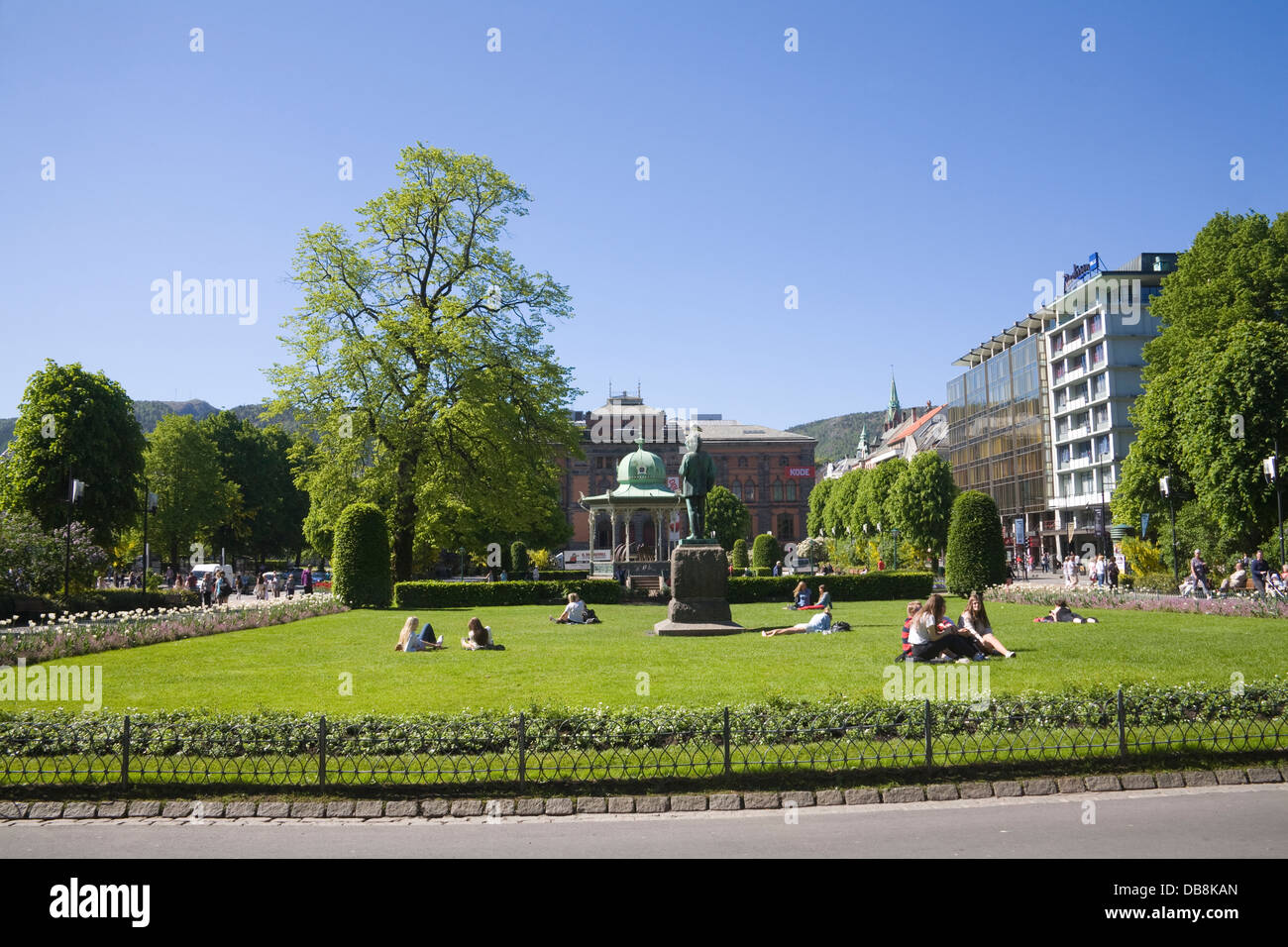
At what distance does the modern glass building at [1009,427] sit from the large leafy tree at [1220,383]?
29.9m

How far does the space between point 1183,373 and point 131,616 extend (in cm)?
3726

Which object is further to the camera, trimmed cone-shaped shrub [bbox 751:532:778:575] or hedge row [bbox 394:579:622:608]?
trimmed cone-shaped shrub [bbox 751:532:778:575]

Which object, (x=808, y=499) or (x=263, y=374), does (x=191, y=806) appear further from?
(x=808, y=499)

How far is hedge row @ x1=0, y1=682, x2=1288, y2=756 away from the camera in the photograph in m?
9.05

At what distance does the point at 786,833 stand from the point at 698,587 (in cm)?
1387

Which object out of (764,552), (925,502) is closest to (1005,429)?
(925,502)

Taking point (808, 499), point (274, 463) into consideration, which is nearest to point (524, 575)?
point (274, 463)

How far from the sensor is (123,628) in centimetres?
1978

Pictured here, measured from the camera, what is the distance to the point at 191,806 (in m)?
8.17

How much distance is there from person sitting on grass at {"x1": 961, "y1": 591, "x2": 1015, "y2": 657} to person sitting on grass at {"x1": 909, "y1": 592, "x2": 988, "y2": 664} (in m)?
0.42

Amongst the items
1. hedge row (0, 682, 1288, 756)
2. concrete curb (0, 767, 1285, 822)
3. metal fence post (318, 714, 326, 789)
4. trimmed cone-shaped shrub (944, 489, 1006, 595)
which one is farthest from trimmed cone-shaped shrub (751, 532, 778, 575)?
metal fence post (318, 714, 326, 789)

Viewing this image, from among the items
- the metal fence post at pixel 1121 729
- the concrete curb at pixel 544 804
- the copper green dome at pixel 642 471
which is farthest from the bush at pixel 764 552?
the concrete curb at pixel 544 804

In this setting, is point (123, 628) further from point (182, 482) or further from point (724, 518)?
point (724, 518)

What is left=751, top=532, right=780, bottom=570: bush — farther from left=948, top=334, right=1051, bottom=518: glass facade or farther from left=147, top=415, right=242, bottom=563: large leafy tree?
left=147, top=415, right=242, bottom=563: large leafy tree
